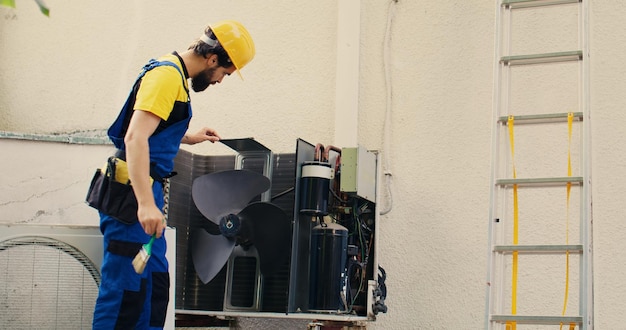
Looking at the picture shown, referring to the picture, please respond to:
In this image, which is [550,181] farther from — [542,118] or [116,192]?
[116,192]

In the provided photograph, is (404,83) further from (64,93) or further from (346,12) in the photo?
(64,93)

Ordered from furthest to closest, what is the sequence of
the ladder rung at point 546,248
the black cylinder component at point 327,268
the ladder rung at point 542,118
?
1. the black cylinder component at point 327,268
2. the ladder rung at point 542,118
3. the ladder rung at point 546,248

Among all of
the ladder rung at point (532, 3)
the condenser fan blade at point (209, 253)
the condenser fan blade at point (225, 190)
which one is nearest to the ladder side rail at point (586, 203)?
the ladder rung at point (532, 3)

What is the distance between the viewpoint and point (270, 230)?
421 centimetres

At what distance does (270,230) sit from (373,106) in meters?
1.17

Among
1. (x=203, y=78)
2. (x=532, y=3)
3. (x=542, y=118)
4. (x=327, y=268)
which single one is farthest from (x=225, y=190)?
(x=532, y=3)

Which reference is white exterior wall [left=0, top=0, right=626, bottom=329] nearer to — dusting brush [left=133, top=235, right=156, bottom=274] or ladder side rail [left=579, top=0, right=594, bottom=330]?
ladder side rail [left=579, top=0, right=594, bottom=330]

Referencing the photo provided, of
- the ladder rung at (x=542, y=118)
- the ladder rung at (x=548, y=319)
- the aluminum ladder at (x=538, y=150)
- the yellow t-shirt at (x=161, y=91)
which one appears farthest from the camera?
the aluminum ladder at (x=538, y=150)

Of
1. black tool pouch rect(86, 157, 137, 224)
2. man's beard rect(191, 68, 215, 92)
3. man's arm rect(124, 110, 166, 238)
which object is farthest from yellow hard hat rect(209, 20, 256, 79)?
black tool pouch rect(86, 157, 137, 224)

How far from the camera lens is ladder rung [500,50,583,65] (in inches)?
159

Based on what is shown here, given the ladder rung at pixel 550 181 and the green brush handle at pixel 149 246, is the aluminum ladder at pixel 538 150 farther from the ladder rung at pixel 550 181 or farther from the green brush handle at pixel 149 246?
the green brush handle at pixel 149 246

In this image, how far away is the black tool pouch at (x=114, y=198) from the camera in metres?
3.14

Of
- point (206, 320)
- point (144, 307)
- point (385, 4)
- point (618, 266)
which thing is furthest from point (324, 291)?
point (385, 4)

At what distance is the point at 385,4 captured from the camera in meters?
5.09
